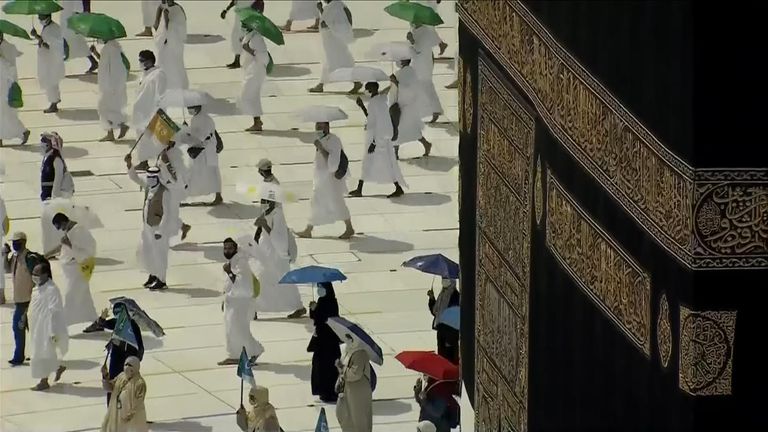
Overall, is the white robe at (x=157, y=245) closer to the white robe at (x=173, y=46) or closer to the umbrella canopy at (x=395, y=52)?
the umbrella canopy at (x=395, y=52)

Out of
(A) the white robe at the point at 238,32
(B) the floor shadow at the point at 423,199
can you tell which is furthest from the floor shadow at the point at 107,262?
(A) the white robe at the point at 238,32

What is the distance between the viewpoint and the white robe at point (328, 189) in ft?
69.9

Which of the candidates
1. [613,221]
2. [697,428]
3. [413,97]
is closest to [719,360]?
[697,428]

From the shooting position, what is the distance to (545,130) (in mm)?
12625

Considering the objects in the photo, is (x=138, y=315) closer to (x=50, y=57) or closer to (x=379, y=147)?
(x=379, y=147)

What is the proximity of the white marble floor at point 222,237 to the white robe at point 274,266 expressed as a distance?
8.8 inches

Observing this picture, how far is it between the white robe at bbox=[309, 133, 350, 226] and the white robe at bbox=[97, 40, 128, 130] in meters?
3.83

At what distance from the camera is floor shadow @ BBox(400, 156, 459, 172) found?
24.1 meters

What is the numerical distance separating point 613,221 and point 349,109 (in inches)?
580

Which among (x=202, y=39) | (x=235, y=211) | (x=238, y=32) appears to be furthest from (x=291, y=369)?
(x=202, y=39)

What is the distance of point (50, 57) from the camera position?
25.3 metres

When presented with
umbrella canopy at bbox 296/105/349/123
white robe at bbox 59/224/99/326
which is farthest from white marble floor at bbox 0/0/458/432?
umbrella canopy at bbox 296/105/349/123

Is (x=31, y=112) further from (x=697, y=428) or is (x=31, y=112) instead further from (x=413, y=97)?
(x=697, y=428)

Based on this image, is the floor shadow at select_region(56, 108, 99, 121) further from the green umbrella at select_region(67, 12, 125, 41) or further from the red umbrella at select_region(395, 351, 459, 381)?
the red umbrella at select_region(395, 351, 459, 381)
